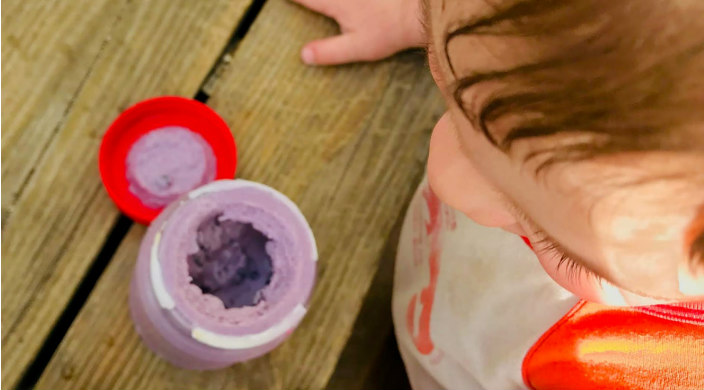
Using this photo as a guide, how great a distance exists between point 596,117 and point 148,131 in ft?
1.39

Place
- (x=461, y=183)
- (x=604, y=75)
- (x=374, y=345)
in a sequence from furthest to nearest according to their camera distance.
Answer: (x=374, y=345), (x=461, y=183), (x=604, y=75)

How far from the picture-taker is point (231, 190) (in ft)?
1.55

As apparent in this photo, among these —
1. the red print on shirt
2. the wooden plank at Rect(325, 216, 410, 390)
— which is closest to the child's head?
the red print on shirt

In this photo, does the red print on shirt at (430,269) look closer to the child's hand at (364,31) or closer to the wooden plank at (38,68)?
the child's hand at (364,31)

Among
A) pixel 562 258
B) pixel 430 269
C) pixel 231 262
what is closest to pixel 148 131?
pixel 231 262

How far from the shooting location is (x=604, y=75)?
21cm

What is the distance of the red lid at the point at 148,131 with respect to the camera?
1.71 feet

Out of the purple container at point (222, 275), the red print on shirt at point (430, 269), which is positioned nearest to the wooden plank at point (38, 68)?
the purple container at point (222, 275)

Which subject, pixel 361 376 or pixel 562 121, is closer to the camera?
pixel 562 121

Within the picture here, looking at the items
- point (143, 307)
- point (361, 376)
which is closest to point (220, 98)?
point (143, 307)

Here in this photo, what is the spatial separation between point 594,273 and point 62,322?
0.44 meters

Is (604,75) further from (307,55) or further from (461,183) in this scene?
(307,55)

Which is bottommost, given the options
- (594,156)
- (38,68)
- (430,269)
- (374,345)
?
(374,345)

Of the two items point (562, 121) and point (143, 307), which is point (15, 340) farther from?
point (562, 121)
